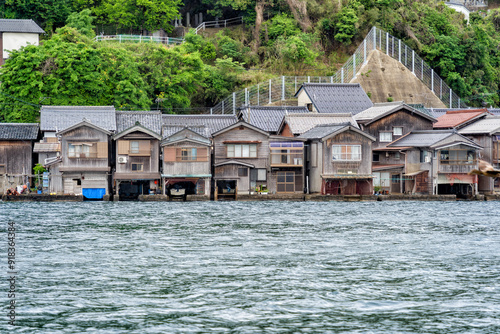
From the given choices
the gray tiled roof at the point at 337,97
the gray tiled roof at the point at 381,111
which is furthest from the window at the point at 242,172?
the gray tiled roof at the point at 337,97

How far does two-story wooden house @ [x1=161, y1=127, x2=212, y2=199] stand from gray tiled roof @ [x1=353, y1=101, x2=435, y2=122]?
1488 cm

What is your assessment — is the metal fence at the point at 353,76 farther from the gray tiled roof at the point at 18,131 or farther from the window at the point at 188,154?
the gray tiled roof at the point at 18,131

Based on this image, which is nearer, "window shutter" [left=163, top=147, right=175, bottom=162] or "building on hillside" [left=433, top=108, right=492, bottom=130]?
"window shutter" [left=163, top=147, right=175, bottom=162]

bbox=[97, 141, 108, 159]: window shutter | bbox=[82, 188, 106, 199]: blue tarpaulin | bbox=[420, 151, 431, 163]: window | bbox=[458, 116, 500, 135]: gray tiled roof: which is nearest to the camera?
bbox=[82, 188, 106, 199]: blue tarpaulin

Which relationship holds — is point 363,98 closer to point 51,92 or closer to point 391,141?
point 391,141

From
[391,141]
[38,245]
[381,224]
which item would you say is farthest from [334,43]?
[38,245]

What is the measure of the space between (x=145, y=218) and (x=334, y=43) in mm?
44799

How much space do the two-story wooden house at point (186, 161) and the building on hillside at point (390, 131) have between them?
1448cm

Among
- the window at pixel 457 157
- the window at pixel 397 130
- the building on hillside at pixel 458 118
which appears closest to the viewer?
the window at pixel 457 157

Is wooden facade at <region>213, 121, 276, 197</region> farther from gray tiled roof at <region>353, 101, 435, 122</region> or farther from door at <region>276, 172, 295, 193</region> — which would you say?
gray tiled roof at <region>353, 101, 435, 122</region>

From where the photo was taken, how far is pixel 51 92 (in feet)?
195

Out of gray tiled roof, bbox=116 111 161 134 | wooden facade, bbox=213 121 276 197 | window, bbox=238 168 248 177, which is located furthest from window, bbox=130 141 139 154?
window, bbox=238 168 248 177

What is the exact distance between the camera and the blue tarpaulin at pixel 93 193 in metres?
54.1

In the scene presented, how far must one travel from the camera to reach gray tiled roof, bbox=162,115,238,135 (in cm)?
6081
